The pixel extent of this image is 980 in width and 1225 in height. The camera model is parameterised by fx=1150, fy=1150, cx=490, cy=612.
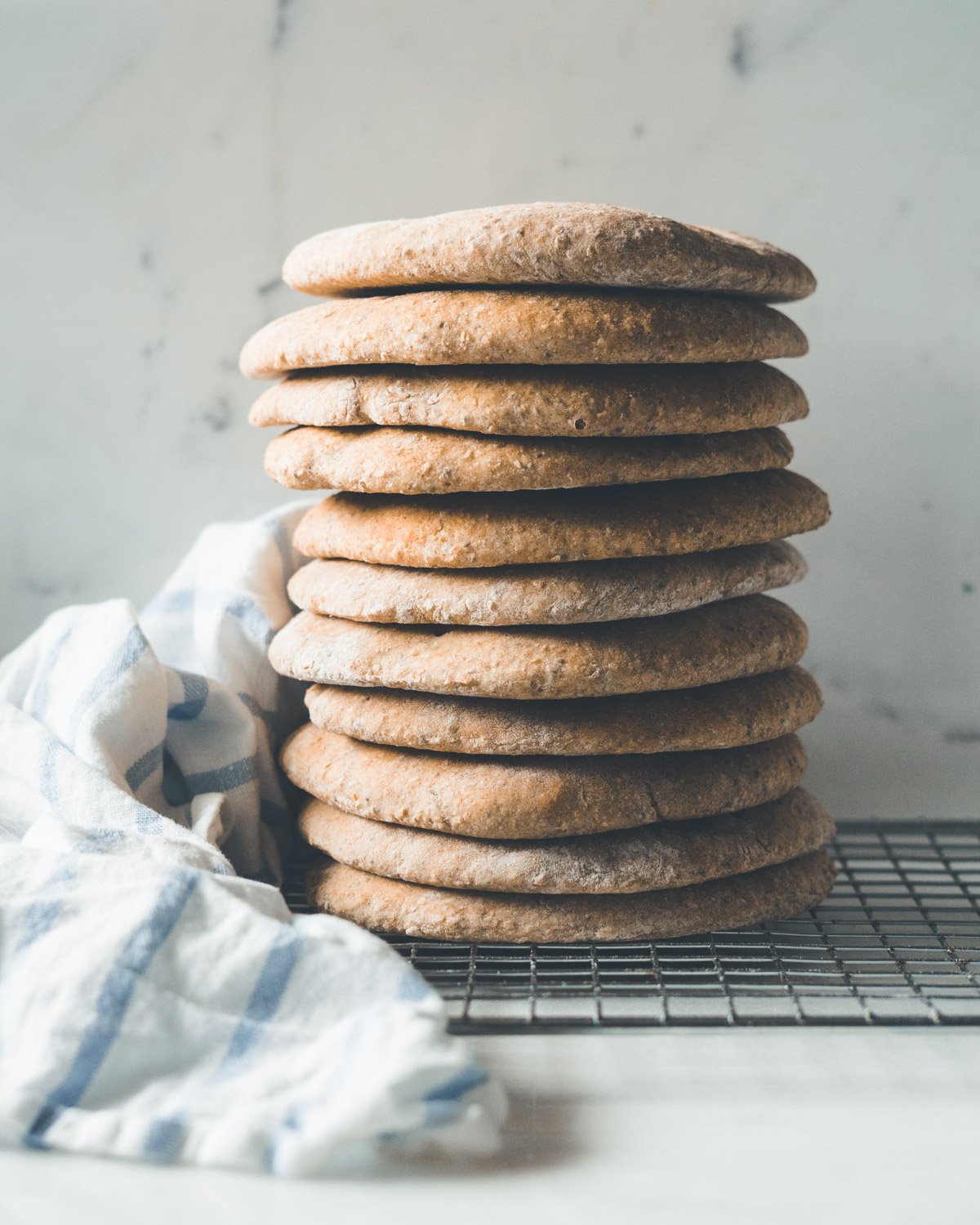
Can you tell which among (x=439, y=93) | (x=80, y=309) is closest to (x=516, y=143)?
(x=439, y=93)

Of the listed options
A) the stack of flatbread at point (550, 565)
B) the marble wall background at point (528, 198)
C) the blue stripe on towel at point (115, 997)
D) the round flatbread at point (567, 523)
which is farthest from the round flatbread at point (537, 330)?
the marble wall background at point (528, 198)

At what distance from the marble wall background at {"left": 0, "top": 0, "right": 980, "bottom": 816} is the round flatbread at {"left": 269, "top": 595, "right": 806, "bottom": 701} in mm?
594

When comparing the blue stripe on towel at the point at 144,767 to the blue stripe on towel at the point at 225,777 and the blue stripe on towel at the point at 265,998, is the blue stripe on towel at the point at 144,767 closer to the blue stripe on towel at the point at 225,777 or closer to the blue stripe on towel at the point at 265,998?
the blue stripe on towel at the point at 225,777

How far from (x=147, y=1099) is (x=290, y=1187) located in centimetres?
12

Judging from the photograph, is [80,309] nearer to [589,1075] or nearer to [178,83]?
[178,83]

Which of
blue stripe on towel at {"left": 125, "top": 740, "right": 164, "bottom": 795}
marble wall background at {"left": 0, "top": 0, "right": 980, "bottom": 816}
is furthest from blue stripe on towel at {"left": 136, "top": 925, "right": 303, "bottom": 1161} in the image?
marble wall background at {"left": 0, "top": 0, "right": 980, "bottom": 816}

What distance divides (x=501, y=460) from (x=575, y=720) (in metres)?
0.26

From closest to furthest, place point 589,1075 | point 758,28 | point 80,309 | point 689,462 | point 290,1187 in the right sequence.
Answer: point 290,1187 → point 589,1075 → point 689,462 → point 758,28 → point 80,309

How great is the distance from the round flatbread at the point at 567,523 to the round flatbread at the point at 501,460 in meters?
0.03

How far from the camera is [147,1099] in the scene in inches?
31.5

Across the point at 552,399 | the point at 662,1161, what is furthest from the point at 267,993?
the point at 552,399

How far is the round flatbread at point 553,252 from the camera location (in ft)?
3.26

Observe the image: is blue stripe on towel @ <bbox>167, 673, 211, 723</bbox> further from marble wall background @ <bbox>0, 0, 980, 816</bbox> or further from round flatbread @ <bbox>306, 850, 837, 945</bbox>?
marble wall background @ <bbox>0, 0, 980, 816</bbox>

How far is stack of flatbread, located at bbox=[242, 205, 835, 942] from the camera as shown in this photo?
40.0 inches
